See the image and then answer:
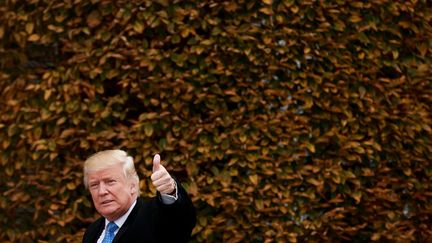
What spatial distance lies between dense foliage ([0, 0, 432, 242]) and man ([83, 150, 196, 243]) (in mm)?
1711

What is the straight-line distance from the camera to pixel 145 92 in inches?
Answer: 242

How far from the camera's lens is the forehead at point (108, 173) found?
427 cm

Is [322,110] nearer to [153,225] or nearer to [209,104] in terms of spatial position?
[209,104]

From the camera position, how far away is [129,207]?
14.1 feet

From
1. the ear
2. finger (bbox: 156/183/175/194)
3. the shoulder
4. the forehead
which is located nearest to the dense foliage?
the shoulder

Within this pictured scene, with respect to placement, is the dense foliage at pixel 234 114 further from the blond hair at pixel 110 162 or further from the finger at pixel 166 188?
the finger at pixel 166 188

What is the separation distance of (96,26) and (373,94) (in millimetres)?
2065

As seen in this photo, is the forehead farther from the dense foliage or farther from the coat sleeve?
the dense foliage

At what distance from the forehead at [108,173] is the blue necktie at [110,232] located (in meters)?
0.25


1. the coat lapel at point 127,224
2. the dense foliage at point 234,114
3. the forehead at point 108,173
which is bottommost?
the dense foliage at point 234,114

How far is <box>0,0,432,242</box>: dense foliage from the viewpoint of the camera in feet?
19.9

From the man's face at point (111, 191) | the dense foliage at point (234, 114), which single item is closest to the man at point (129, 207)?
the man's face at point (111, 191)

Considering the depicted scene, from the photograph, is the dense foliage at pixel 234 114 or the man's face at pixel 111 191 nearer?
the man's face at pixel 111 191

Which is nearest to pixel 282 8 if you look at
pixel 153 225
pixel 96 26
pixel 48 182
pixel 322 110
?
pixel 322 110
